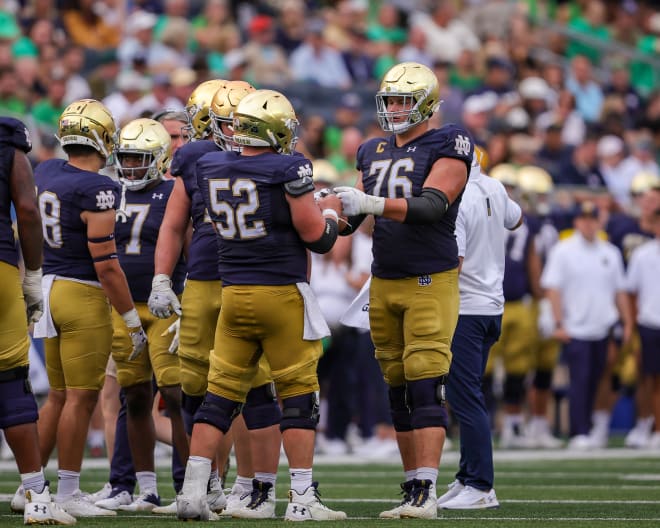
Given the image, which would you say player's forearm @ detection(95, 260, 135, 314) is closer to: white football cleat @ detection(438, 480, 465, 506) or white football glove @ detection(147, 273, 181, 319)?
white football glove @ detection(147, 273, 181, 319)

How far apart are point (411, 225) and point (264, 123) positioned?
3.26ft

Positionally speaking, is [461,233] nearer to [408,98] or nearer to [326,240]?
[408,98]

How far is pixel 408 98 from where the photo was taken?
7633mm

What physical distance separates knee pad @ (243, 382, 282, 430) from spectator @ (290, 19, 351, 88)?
33.6 ft

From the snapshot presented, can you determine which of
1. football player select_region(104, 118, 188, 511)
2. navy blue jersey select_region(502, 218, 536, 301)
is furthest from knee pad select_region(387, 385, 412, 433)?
navy blue jersey select_region(502, 218, 536, 301)

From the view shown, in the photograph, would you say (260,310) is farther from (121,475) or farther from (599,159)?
(599,159)

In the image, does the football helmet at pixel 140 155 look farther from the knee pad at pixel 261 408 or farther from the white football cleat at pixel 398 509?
the white football cleat at pixel 398 509

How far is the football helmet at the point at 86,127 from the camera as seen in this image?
773 centimetres

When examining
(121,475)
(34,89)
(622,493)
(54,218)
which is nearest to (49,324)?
(54,218)

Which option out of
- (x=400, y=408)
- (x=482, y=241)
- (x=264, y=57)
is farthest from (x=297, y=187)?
(x=264, y=57)

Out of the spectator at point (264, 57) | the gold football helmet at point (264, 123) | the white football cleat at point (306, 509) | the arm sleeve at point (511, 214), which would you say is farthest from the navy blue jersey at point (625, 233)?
the white football cleat at point (306, 509)

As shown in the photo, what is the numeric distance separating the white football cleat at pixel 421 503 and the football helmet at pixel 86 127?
2.39 m

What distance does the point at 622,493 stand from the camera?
A: 29.3 feet

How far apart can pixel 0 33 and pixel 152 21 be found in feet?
5.43
